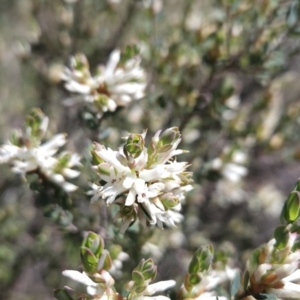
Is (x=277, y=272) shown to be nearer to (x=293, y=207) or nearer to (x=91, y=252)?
(x=293, y=207)

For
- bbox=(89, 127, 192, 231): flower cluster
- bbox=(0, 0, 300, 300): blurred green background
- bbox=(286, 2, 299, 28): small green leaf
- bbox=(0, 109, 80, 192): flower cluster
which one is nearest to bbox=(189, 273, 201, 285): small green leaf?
bbox=(89, 127, 192, 231): flower cluster

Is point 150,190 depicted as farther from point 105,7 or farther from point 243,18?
point 105,7

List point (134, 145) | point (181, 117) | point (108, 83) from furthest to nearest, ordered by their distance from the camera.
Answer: point (181, 117), point (108, 83), point (134, 145)

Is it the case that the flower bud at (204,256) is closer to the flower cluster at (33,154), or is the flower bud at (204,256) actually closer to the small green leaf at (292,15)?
the flower cluster at (33,154)

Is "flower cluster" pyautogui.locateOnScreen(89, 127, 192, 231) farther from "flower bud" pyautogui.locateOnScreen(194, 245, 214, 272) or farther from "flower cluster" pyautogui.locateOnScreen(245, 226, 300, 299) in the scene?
"flower cluster" pyautogui.locateOnScreen(245, 226, 300, 299)

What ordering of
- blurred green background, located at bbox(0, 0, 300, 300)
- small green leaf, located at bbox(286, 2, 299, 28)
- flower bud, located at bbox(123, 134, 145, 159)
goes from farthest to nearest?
blurred green background, located at bbox(0, 0, 300, 300), small green leaf, located at bbox(286, 2, 299, 28), flower bud, located at bbox(123, 134, 145, 159)

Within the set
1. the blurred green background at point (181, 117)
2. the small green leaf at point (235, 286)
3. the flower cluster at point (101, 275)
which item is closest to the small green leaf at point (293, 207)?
the small green leaf at point (235, 286)

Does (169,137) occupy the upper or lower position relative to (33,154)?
lower

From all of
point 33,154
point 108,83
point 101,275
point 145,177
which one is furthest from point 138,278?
point 108,83

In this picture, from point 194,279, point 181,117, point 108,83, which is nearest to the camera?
point 194,279
